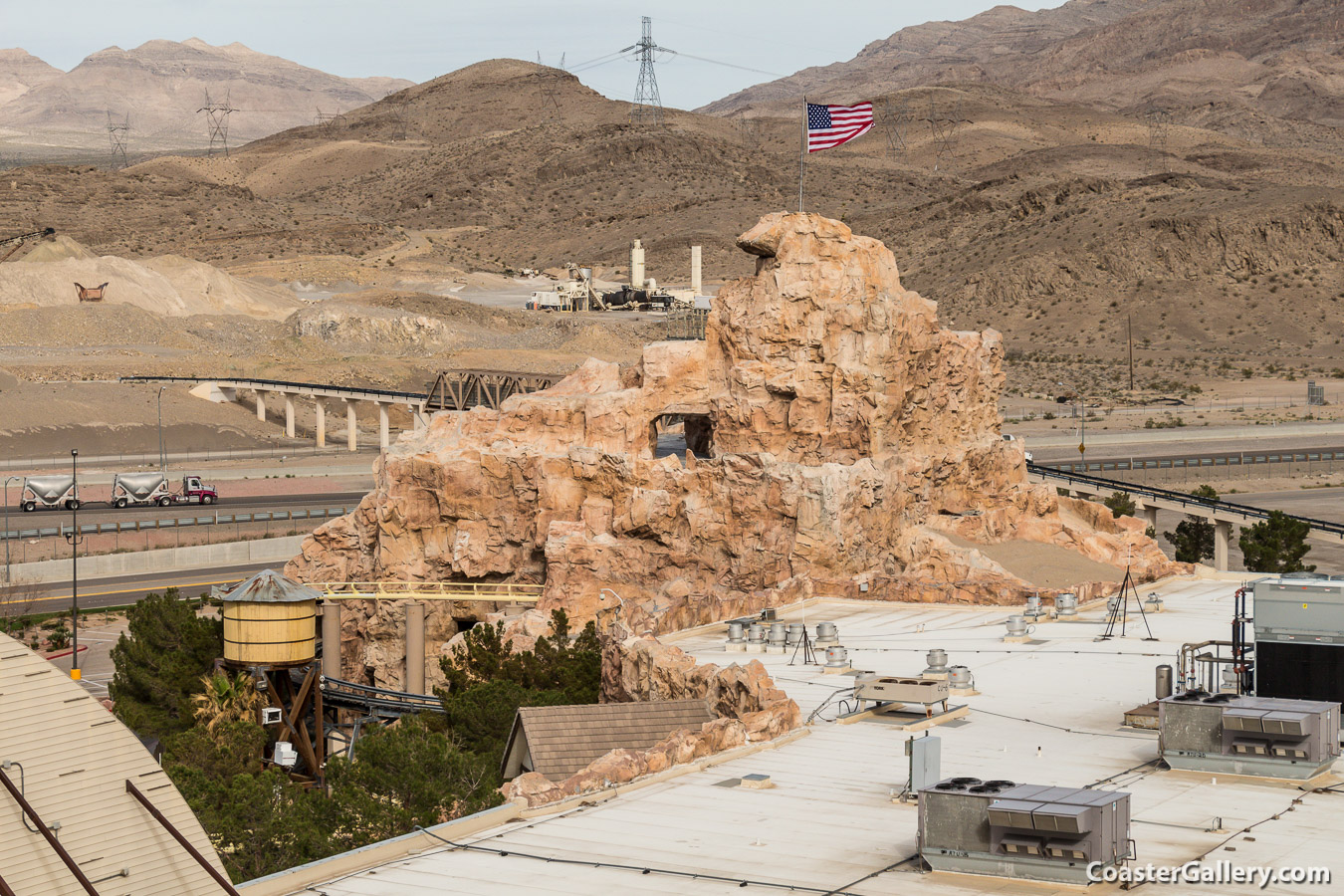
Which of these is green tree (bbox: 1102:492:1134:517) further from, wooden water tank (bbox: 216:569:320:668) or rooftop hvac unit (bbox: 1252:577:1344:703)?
rooftop hvac unit (bbox: 1252:577:1344:703)

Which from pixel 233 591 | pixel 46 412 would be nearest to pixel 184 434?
pixel 46 412

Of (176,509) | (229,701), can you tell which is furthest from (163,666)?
(176,509)

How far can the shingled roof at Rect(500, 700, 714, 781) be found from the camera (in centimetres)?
2809

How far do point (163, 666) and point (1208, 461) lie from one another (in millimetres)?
79853

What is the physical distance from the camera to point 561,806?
77.0ft

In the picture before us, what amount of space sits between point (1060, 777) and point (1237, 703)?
273cm

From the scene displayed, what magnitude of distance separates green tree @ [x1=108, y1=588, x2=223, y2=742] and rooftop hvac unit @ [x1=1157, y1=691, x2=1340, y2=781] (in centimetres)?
2596

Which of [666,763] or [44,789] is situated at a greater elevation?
[44,789]

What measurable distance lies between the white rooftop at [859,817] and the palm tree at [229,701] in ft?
47.1

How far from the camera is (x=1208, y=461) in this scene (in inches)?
4311

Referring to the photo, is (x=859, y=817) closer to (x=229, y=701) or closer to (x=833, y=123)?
(x=229, y=701)

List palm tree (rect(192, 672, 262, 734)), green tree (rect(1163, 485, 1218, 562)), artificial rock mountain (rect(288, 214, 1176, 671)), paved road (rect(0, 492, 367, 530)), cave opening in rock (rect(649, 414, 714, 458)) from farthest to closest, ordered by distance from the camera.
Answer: paved road (rect(0, 492, 367, 530)), green tree (rect(1163, 485, 1218, 562)), cave opening in rock (rect(649, 414, 714, 458)), artificial rock mountain (rect(288, 214, 1176, 671)), palm tree (rect(192, 672, 262, 734))

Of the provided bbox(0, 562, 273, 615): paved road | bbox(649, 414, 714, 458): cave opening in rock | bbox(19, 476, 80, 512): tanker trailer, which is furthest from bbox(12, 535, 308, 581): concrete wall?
bbox(649, 414, 714, 458): cave opening in rock

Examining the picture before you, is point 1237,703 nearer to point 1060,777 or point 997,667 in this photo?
point 1060,777
